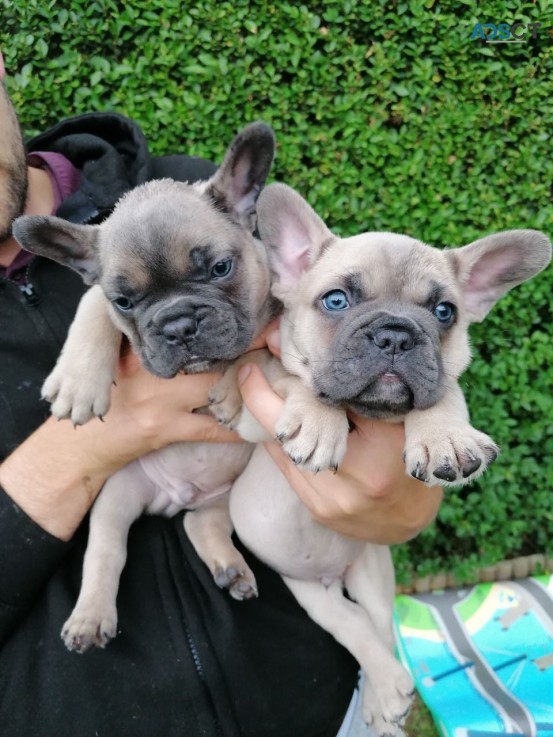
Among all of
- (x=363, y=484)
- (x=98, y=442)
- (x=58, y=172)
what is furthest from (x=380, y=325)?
(x=58, y=172)

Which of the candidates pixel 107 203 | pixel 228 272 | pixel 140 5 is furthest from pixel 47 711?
pixel 140 5

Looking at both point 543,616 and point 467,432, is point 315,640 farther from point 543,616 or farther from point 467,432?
point 543,616

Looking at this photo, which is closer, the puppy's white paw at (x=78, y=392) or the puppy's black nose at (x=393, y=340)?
the puppy's black nose at (x=393, y=340)

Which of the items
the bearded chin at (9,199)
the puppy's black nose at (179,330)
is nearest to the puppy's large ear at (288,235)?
the puppy's black nose at (179,330)

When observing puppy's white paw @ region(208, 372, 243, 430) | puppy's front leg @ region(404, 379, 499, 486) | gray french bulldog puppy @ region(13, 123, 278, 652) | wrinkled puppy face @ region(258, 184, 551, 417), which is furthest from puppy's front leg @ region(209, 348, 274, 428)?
puppy's front leg @ region(404, 379, 499, 486)

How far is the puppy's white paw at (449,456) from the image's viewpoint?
1.89 metres

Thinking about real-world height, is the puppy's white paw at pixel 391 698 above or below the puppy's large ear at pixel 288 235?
below

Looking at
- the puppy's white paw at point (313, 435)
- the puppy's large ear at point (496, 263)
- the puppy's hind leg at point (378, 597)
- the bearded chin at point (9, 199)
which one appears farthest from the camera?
the bearded chin at point (9, 199)

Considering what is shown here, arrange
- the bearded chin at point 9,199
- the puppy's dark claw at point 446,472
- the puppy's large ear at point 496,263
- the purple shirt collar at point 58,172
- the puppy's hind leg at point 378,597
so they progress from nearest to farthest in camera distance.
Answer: the puppy's dark claw at point 446,472 → the puppy's large ear at point 496,263 → the puppy's hind leg at point 378,597 → the bearded chin at point 9,199 → the purple shirt collar at point 58,172

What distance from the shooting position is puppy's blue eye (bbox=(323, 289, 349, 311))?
2.36 m

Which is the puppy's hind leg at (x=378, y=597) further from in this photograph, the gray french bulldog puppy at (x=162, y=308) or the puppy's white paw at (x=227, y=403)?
the puppy's white paw at (x=227, y=403)

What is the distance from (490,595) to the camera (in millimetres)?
4547

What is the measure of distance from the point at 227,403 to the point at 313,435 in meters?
0.58

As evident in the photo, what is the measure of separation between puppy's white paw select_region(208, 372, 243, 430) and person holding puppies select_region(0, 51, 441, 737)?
0.11 m
